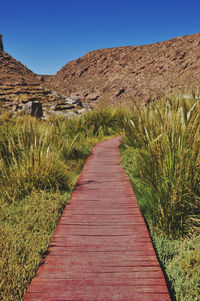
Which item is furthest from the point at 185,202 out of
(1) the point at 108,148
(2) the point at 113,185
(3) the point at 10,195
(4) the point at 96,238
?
(1) the point at 108,148

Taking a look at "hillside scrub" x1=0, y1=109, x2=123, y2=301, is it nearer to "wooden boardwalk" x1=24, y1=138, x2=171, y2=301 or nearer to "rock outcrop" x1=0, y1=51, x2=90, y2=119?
"wooden boardwalk" x1=24, y1=138, x2=171, y2=301

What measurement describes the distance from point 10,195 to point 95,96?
66.9m

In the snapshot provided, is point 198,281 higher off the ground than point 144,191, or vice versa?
point 144,191

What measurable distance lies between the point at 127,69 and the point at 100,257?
7138 cm

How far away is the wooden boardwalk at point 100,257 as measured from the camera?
1.91 metres

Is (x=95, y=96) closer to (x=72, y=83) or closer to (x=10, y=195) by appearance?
(x=72, y=83)

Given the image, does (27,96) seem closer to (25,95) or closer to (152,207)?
(25,95)

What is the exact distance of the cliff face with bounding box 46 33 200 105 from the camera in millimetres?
56125

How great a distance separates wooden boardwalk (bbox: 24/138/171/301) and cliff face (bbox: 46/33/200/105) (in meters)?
46.9

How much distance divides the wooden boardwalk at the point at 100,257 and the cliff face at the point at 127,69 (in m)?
46.9

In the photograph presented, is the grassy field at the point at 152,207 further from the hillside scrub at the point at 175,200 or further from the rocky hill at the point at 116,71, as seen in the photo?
the rocky hill at the point at 116,71

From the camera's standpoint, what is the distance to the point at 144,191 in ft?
10.2

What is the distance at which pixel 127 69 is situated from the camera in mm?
69250

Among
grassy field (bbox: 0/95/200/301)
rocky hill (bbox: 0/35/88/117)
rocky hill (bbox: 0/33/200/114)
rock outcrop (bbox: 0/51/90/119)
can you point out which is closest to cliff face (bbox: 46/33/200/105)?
rocky hill (bbox: 0/33/200/114)
